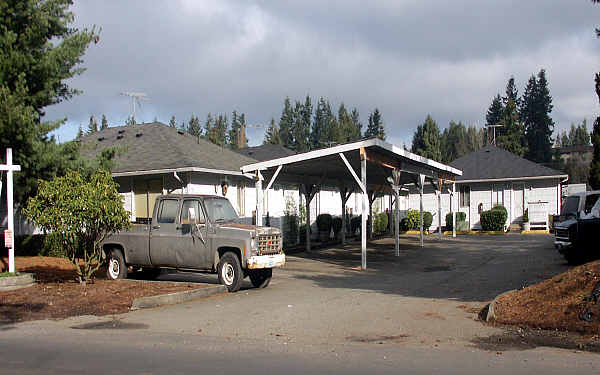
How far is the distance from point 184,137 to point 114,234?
1212 cm

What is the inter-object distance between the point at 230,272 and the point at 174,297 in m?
1.84

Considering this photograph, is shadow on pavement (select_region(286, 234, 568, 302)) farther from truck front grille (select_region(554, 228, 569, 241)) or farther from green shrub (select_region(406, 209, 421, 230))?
green shrub (select_region(406, 209, 421, 230))

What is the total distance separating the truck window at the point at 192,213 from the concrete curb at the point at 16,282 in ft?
13.1

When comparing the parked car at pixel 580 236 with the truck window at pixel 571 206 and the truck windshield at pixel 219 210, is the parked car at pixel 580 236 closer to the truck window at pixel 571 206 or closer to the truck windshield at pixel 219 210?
the truck window at pixel 571 206

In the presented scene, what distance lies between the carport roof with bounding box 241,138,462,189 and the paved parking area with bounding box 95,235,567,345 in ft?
12.0

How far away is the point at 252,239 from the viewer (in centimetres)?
1294

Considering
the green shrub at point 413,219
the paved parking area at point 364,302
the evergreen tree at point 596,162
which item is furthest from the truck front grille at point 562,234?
the green shrub at point 413,219

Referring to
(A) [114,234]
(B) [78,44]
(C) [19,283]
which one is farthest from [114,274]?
(B) [78,44]

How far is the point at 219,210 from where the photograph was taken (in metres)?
14.0

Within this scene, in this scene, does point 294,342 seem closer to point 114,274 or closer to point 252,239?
point 252,239

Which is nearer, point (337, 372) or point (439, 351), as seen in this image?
point (337, 372)

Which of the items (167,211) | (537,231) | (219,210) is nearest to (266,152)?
(537,231)

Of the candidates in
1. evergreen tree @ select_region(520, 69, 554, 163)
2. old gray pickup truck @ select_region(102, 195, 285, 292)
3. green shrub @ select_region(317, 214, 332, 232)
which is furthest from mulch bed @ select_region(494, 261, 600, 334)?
evergreen tree @ select_region(520, 69, 554, 163)

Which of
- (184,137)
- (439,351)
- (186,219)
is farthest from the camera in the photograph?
(184,137)
